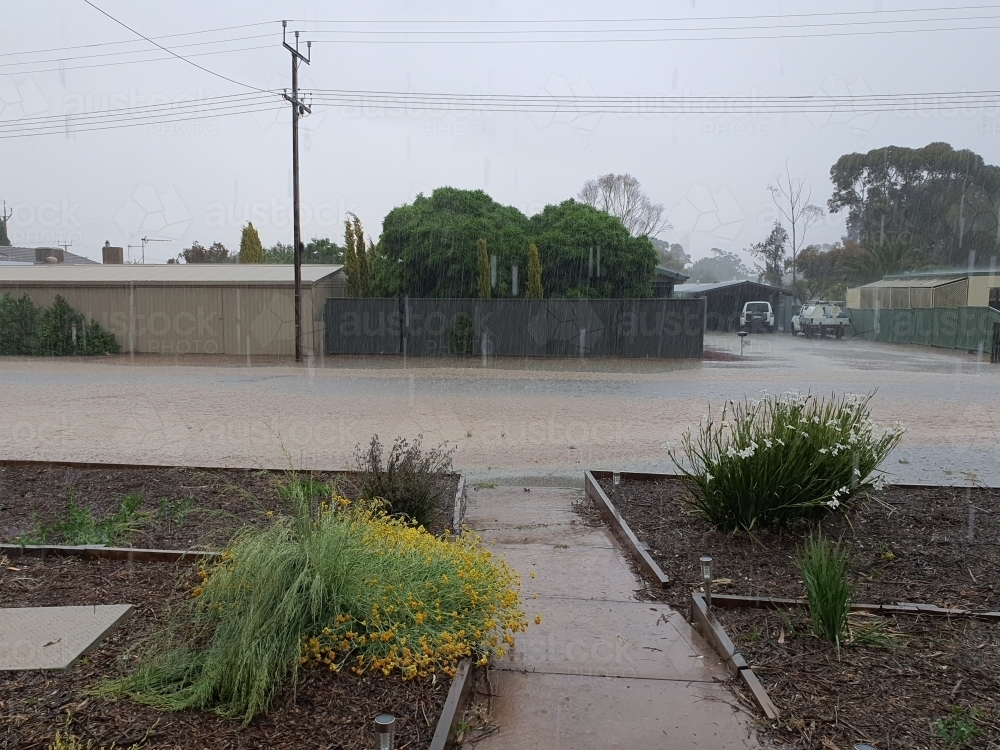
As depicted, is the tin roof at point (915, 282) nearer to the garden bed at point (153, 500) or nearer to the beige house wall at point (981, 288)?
the beige house wall at point (981, 288)

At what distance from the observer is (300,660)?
11.0 ft

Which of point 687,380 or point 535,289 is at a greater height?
point 535,289

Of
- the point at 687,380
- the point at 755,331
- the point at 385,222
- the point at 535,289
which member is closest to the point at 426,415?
the point at 687,380

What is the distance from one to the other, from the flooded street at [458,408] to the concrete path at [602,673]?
7.60ft

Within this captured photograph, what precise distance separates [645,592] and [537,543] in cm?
126

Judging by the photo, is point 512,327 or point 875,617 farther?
point 512,327

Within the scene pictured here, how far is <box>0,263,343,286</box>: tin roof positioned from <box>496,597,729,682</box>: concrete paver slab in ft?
76.3

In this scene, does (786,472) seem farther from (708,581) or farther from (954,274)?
(954,274)

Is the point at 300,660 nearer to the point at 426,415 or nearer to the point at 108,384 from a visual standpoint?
the point at 426,415

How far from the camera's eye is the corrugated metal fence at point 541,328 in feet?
85.3

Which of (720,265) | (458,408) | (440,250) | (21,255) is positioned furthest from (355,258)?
(720,265)

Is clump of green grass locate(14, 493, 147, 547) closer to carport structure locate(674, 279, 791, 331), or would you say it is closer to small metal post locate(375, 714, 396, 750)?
small metal post locate(375, 714, 396, 750)

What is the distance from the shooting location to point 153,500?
6309mm

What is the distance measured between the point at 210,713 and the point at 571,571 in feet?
8.62
